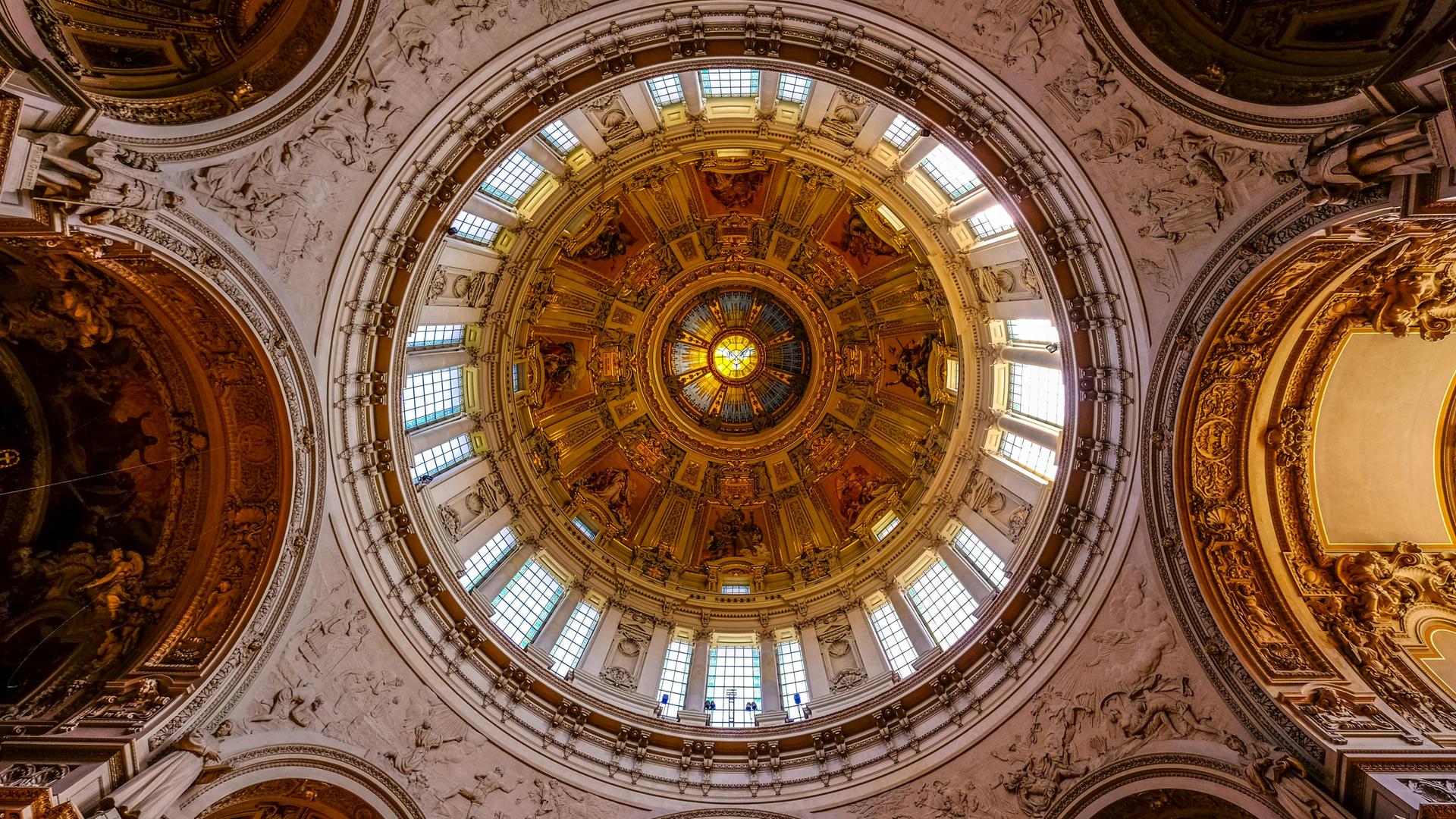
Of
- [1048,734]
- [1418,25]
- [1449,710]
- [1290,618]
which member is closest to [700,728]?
[1048,734]

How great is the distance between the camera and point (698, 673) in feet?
80.7

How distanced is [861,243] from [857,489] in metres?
12.5

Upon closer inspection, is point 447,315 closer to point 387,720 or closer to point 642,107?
point 642,107

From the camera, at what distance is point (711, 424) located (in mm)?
35312

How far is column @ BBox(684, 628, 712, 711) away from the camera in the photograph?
23.4m

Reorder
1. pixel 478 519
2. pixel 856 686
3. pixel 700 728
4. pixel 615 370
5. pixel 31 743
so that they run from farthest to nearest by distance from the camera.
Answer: pixel 615 370 → pixel 478 519 → pixel 856 686 → pixel 700 728 → pixel 31 743

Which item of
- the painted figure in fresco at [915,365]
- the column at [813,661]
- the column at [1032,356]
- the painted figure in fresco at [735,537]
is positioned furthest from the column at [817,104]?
the column at [813,661]

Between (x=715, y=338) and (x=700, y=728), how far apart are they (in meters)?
21.1

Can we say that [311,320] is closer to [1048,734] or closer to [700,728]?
[700,728]

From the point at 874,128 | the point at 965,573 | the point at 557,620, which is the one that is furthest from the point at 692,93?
the point at 557,620

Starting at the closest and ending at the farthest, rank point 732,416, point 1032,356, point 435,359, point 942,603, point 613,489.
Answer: point 1032,356
point 435,359
point 942,603
point 613,489
point 732,416

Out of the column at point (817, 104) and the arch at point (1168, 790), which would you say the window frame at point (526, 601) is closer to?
the arch at point (1168, 790)

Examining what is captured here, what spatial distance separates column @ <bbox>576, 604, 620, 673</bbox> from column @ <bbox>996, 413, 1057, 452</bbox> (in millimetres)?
16708

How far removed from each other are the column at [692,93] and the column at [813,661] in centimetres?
2149
